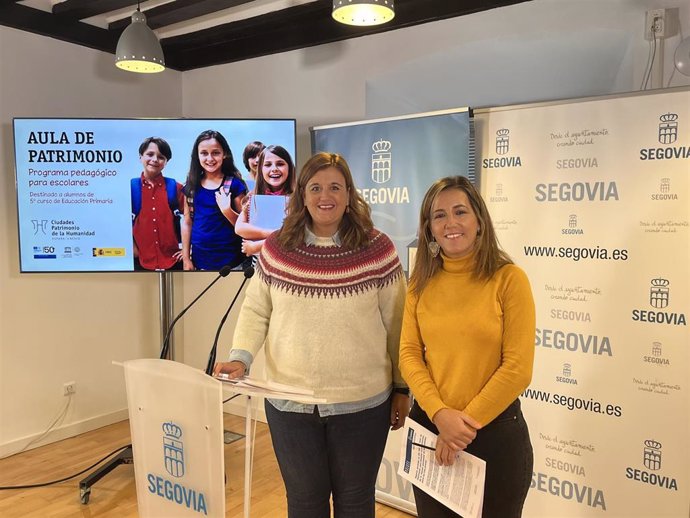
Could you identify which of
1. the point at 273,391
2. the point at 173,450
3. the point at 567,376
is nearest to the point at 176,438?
the point at 173,450

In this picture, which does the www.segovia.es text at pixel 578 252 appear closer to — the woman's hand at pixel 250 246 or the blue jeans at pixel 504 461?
the blue jeans at pixel 504 461

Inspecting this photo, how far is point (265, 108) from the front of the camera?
12.3 ft

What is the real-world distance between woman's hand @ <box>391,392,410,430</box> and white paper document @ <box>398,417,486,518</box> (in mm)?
130

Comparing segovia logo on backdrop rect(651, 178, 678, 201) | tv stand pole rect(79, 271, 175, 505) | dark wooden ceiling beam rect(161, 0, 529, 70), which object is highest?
dark wooden ceiling beam rect(161, 0, 529, 70)

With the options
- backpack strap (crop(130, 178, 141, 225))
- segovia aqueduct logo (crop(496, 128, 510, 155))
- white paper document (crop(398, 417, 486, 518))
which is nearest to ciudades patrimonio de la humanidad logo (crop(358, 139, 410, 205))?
segovia aqueduct logo (crop(496, 128, 510, 155))

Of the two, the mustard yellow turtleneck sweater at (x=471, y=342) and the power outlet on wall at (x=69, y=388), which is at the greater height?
the mustard yellow turtleneck sweater at (x=471, y=342)

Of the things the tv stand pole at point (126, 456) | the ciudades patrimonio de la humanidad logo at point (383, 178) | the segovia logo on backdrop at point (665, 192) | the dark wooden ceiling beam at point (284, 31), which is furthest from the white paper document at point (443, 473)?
the dark wooden ceiling beam at point (284, 31)

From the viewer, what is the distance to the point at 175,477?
1.51 m

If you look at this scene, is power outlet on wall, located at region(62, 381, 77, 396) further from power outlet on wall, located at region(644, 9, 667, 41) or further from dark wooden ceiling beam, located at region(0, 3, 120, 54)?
power outlet on wall, located at region(644, 9, 667, 41)

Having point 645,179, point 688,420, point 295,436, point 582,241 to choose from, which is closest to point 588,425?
point 688,420

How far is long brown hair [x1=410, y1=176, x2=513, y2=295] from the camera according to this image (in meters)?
1.53

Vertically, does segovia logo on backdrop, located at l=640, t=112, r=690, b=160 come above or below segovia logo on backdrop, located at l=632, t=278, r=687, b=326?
above

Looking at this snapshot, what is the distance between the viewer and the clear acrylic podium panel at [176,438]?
4.63 ft

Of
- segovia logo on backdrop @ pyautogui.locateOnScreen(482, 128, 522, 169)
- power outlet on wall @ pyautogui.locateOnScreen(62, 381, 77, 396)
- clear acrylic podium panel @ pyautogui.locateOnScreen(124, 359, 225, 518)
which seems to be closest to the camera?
clear acrylic podium panel @ pyautogui.locateOnScreen(124, 359, 225, 518)
